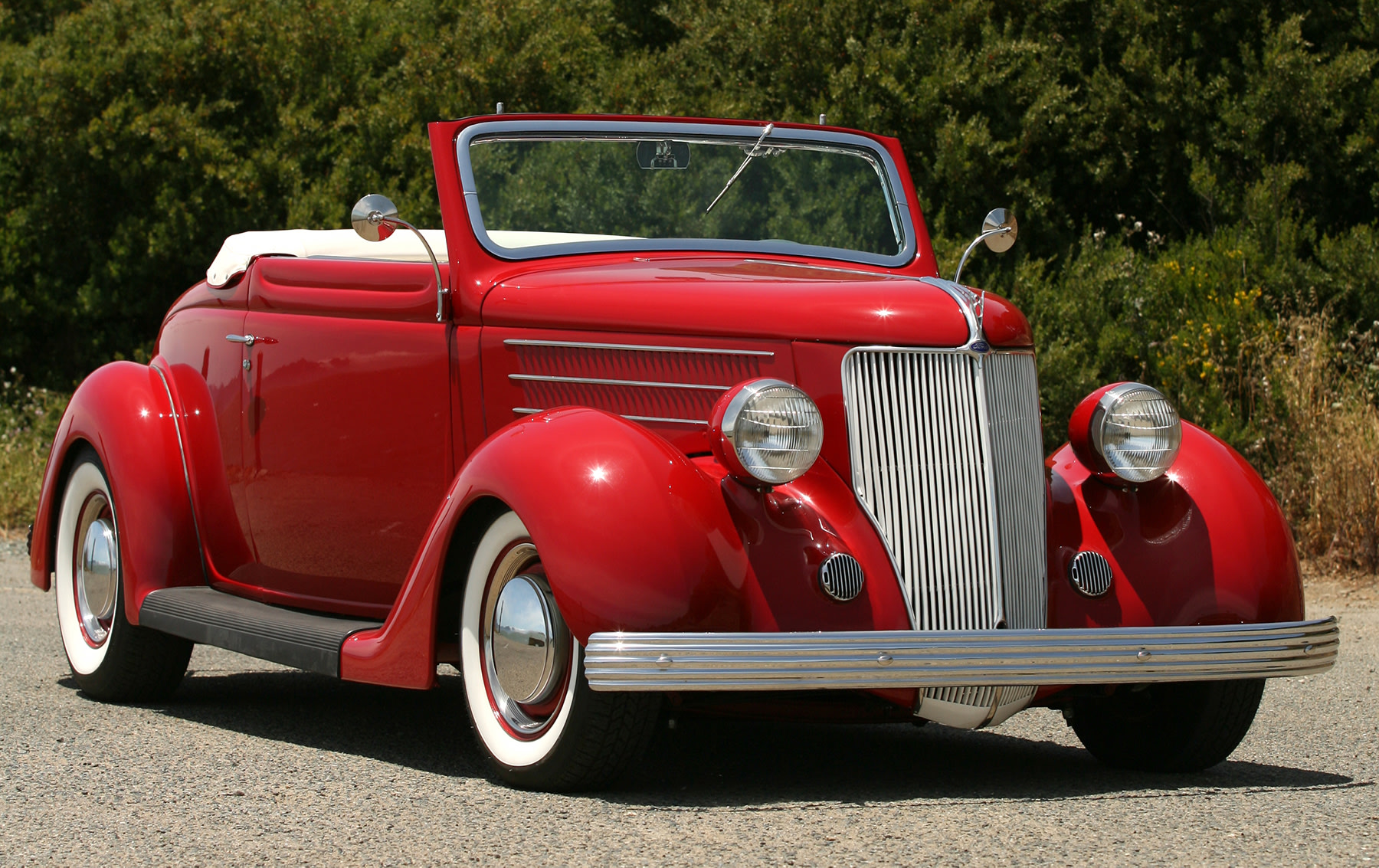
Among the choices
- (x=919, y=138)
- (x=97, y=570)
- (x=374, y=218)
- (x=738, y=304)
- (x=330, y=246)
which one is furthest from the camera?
(x=919, y=138)

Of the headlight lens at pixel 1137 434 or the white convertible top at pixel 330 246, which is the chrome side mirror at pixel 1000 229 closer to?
the headlight lens at pixel 1137 434

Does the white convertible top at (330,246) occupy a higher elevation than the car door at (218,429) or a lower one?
higher

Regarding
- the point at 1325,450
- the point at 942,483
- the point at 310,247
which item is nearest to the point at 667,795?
the point at 942,483

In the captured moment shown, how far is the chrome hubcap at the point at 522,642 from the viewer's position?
396cm

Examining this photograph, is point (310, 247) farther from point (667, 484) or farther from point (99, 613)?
point (667, 484)

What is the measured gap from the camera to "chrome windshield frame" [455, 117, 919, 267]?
5.07 meters

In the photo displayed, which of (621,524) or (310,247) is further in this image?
(310,247)

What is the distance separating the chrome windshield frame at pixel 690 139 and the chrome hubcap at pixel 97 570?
1.87 meters

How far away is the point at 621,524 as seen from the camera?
377 centimetres

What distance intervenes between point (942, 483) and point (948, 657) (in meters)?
0.51

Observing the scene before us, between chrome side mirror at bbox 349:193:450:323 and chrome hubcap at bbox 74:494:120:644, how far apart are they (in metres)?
1.70

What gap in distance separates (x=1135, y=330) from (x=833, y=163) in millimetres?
6482

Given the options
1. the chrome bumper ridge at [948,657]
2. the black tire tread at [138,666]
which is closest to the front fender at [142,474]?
the black tire tread at [138,666]

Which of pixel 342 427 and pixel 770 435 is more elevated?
pixel 770 435
